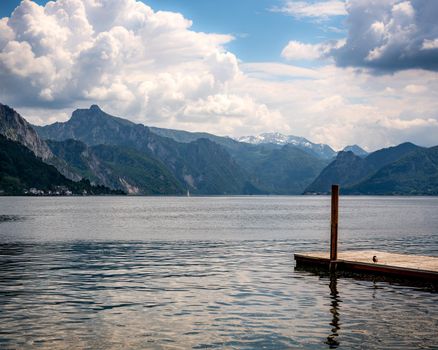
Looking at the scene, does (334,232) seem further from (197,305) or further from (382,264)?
(197,305)

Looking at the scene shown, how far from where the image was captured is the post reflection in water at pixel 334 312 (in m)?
25.2

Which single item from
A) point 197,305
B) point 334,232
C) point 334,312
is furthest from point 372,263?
point 197,305

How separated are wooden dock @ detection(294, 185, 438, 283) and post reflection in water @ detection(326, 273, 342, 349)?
80.3 inches

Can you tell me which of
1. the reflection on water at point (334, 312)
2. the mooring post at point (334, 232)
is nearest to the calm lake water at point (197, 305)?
the reflection on water at point (334, 312)

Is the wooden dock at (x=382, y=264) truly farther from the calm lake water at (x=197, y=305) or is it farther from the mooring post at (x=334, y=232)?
the calm lake water at (x=197, y=305)

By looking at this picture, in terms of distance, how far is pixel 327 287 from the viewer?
40344 mm

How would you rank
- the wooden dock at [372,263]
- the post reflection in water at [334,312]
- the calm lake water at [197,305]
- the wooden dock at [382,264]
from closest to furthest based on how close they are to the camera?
the post reflection in water at [334,312]
the calm lake water at [197,305]
the wooden dock at [382,264]
the wooden dock at [372,263]

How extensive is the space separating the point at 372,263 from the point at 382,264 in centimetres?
88

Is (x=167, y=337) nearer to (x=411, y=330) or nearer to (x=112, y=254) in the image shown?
(x=411, y=330)

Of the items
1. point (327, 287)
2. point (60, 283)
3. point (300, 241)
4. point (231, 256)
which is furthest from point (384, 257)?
point (300, 241)

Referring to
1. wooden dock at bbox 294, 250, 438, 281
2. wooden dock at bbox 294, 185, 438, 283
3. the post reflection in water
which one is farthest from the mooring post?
the post reflection in water

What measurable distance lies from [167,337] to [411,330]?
39.2 feet

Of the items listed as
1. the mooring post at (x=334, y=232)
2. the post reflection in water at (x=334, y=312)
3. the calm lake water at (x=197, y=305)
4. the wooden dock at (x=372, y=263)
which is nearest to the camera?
the post reflection in water at (x=334, y=312)

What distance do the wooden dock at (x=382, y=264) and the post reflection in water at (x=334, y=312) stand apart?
2.07 meters
